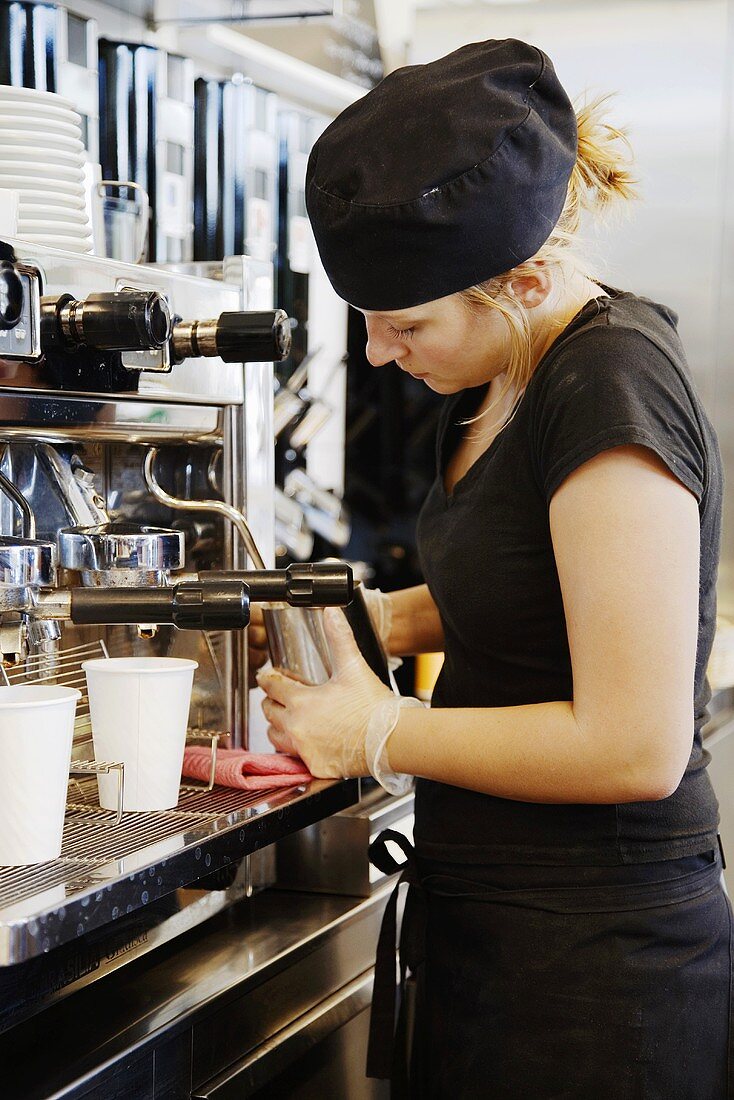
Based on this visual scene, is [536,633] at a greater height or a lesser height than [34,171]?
lesser

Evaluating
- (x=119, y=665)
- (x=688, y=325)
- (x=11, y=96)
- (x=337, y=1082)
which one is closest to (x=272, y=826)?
(x=119, y=665)

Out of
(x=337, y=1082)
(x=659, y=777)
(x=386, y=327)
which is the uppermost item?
(x=386, y=327)

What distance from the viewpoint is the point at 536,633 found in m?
1.08

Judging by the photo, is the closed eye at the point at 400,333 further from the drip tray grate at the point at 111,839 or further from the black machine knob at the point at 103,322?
the drip tray grate at the point at 111,839

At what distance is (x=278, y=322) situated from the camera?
1116mm

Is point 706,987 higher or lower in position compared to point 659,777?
lower

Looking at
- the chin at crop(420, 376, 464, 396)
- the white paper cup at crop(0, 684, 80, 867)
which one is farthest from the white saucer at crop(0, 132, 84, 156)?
the white paper cup at crop(0, 684, 80, 867)

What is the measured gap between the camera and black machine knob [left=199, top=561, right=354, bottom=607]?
1030 millimetres

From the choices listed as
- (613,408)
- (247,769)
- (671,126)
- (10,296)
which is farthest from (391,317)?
(671,126)

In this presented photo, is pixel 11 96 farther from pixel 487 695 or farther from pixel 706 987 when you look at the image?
pixel 706 987

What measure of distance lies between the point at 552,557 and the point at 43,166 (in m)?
0.56

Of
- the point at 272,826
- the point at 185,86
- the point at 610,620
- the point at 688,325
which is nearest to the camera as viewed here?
the point at 610,620

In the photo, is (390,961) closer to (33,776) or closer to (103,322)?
(33,776)

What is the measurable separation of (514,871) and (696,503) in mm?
367
